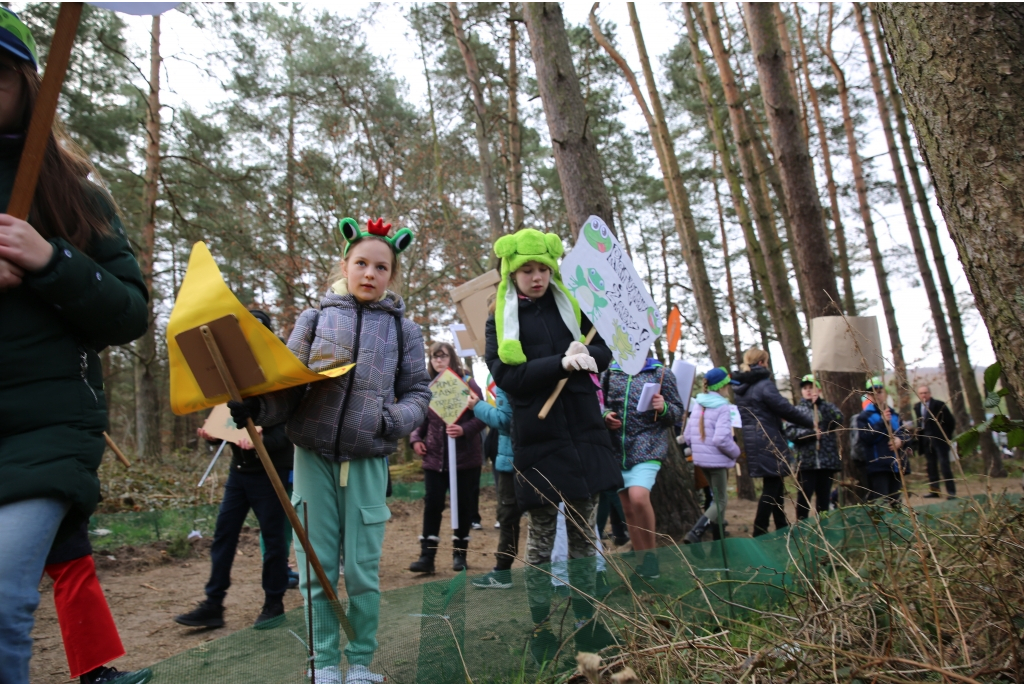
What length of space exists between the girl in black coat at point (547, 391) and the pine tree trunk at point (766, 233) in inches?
215

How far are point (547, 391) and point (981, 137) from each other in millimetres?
1925

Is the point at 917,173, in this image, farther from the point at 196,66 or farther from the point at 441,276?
the point at 196,66

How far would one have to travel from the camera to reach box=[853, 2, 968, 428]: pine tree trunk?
14.0 m

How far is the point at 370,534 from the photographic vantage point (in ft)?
9.55

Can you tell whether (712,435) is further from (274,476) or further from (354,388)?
(274,476)

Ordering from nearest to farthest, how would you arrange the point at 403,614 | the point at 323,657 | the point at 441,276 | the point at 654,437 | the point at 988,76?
the point at 988,76
the point at 323,657
the point at 403,614
the point at 654,437
the point at 441,276

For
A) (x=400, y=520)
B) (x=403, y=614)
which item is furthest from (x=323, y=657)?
(x=400, y=520)

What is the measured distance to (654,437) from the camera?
463 centimetres

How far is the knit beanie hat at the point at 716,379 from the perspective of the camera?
6648 millimetres

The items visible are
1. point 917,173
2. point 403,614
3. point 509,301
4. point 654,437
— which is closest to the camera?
point 403,614

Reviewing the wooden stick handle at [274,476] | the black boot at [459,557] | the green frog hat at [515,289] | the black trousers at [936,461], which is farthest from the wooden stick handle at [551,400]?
the black trousers at [936,461]

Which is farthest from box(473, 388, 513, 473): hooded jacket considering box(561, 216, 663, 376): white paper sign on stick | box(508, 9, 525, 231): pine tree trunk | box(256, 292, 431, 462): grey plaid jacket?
box(508, 9, 525, 231): pine tree trunk

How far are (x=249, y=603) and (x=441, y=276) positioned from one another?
1240 cm

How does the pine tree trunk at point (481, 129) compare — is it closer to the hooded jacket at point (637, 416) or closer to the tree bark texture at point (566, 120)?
the tree bark texture at point (566, 120)
